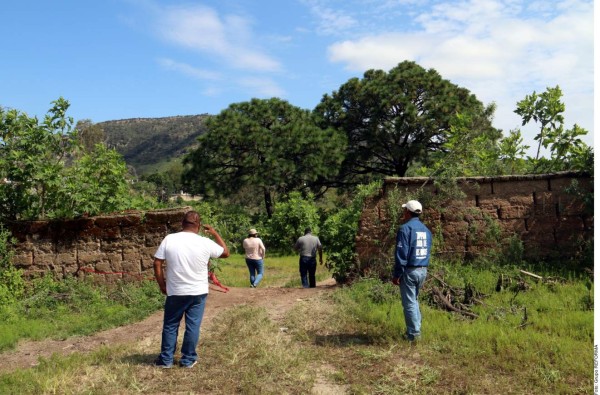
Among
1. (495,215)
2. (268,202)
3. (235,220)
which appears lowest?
(235,220)

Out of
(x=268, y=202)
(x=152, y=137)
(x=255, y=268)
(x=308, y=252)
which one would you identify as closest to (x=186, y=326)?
(x=308, y=252)

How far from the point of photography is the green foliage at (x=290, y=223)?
21.1m

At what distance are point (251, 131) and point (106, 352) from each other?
748 inches

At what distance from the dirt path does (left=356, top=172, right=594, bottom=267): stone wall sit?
1920 mm

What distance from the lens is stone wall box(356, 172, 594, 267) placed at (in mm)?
8227

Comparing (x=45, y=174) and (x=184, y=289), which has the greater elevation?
(x=45, y=174)

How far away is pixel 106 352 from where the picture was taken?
5660 millimetres

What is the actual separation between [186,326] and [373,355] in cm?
195

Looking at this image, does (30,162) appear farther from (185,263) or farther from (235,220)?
(235,220)

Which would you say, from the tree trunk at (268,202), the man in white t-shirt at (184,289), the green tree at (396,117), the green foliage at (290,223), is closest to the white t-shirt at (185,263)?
the man in white t-shirt at (184,289)

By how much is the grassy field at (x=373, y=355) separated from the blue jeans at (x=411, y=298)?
0.16 metres

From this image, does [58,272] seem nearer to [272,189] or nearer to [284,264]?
[284,264]

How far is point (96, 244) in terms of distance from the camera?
9.16 m

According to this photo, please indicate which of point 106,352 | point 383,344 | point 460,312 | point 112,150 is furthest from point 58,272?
point 460,312
